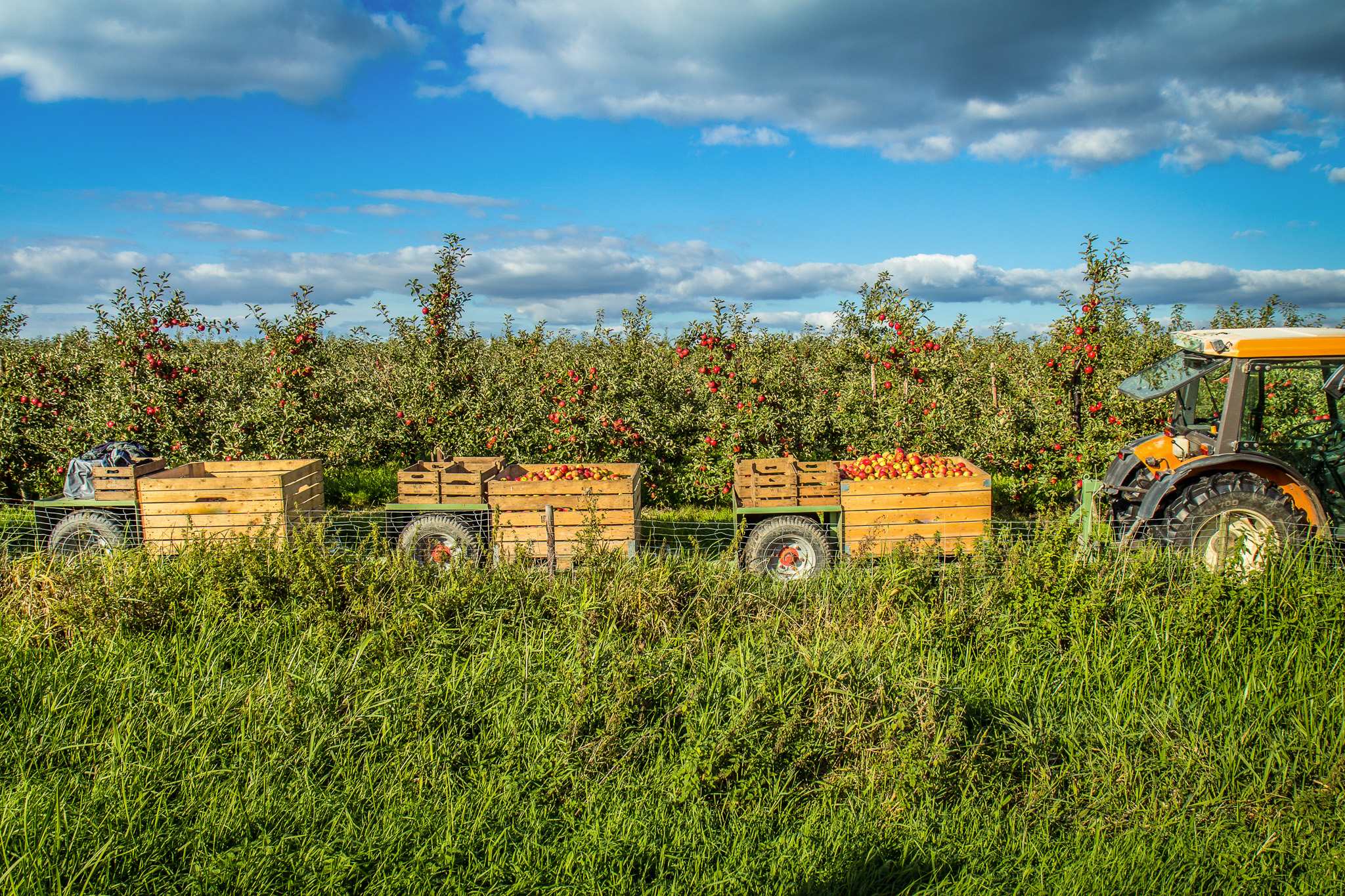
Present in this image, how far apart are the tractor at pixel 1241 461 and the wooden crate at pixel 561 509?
381 centimetres

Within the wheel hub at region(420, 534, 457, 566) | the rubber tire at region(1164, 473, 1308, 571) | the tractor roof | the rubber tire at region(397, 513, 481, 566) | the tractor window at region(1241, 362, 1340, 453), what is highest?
the tractor roof

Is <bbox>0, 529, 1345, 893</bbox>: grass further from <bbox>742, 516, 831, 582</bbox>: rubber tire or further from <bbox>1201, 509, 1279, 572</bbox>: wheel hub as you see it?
<bbox>742, 516, 831, 582</bbox>: rubber tire

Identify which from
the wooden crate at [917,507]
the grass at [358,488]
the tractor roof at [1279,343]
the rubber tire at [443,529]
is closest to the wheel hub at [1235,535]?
the tractor roof at [1279,343]

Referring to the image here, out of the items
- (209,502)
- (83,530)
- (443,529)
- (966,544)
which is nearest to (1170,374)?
(966,544)

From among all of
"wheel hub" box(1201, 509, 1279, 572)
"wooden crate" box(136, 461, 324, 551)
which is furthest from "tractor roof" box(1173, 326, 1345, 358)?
"wooden crate" box(136, 461, 324, 551)

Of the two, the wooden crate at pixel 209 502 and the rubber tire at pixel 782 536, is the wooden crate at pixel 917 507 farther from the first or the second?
the wooden crate at pixel 209 502

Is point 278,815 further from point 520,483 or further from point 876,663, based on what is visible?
point 520,483

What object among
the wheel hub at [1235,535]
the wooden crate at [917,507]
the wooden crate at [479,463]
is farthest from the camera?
the wooden crate at [479,463]

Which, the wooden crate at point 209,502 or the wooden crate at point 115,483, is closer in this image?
the wooden crate at point 209,502

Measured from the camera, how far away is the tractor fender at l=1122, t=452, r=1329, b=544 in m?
5.52

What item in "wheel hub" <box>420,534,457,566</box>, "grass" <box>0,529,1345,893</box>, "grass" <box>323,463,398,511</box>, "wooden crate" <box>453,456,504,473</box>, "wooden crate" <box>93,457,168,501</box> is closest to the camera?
"grass" <box>0,529,1345,893</box>

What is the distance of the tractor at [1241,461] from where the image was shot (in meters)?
5.41

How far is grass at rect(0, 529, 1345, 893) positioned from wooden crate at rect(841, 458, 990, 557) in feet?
3.82

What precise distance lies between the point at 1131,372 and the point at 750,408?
5511 mm
